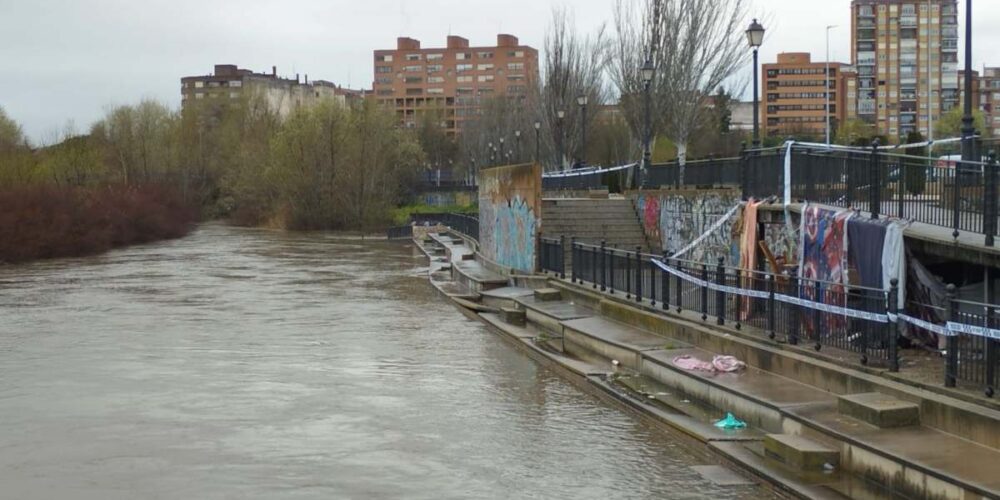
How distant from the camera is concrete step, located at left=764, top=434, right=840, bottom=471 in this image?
9.91 m

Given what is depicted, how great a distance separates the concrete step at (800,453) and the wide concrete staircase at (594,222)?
64.9 ft

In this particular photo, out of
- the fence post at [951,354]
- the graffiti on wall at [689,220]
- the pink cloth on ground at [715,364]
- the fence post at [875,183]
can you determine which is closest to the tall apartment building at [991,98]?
the graffiti on wall at [689,220]

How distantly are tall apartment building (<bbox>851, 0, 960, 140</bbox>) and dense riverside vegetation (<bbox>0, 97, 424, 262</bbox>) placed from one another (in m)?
62.6

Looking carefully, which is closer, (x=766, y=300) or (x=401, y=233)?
(x=766, y=300)

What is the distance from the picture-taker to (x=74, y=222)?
57062 mm

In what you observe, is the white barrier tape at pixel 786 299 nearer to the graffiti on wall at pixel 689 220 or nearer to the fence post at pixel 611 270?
the graffiti on wall at pixel 689 220

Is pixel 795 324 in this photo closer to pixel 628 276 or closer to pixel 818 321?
pixel 818 321

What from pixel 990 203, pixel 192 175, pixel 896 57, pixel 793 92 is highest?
pixel 896 57

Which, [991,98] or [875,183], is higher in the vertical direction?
[991,98]

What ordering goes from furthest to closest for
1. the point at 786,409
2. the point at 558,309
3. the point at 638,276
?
the point at 558,309 → the point at 638,276 → the point at 786,409

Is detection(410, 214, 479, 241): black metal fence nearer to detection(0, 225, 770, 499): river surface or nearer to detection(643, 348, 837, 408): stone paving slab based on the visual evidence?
detection(0, 225, 770, 499): river surface

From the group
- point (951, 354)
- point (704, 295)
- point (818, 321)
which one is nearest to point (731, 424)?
point (818, 321)

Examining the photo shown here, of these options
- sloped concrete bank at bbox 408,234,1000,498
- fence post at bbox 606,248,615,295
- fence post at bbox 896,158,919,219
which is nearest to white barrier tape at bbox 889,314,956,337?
sloped concrete bank at bbox 408,234,1000,498

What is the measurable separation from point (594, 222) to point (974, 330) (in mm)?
21733
